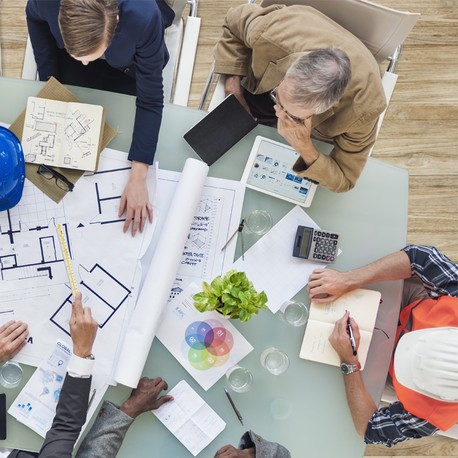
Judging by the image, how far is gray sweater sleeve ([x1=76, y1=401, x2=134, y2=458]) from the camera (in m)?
1.46

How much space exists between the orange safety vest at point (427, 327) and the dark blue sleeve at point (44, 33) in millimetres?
1263

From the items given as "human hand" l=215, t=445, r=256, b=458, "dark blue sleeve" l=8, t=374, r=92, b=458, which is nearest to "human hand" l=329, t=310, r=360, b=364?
"human hand" l=215, t=445, r=256, b=458

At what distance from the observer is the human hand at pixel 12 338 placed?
149cm

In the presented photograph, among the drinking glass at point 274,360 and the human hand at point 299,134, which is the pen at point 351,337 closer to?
the drinking glass at point 274,360

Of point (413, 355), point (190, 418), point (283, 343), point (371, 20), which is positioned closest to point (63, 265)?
point (190, 418)

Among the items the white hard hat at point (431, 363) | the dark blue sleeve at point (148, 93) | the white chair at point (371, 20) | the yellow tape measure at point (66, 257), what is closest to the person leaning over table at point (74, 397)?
the yellow tape measure at point (66, 257)

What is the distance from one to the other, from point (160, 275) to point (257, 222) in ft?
1.01

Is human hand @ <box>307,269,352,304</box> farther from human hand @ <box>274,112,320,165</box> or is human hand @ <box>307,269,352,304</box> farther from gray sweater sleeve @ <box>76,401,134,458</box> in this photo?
gray sweater sleeve @ <box>76,401,134,458</box>

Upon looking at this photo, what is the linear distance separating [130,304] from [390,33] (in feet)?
3.43

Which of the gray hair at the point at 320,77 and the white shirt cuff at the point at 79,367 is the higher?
the gray hair at the point at 320,77

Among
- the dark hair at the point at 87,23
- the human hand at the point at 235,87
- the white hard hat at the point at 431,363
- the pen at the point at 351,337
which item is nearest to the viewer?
the dark hair at the point at 87,23

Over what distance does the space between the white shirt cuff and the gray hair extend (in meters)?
0.84

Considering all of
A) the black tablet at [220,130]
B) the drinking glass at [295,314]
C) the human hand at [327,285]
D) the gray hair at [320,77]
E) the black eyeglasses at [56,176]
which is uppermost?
the gray hair at [320,77]

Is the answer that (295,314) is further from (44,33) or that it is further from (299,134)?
(44,33)
